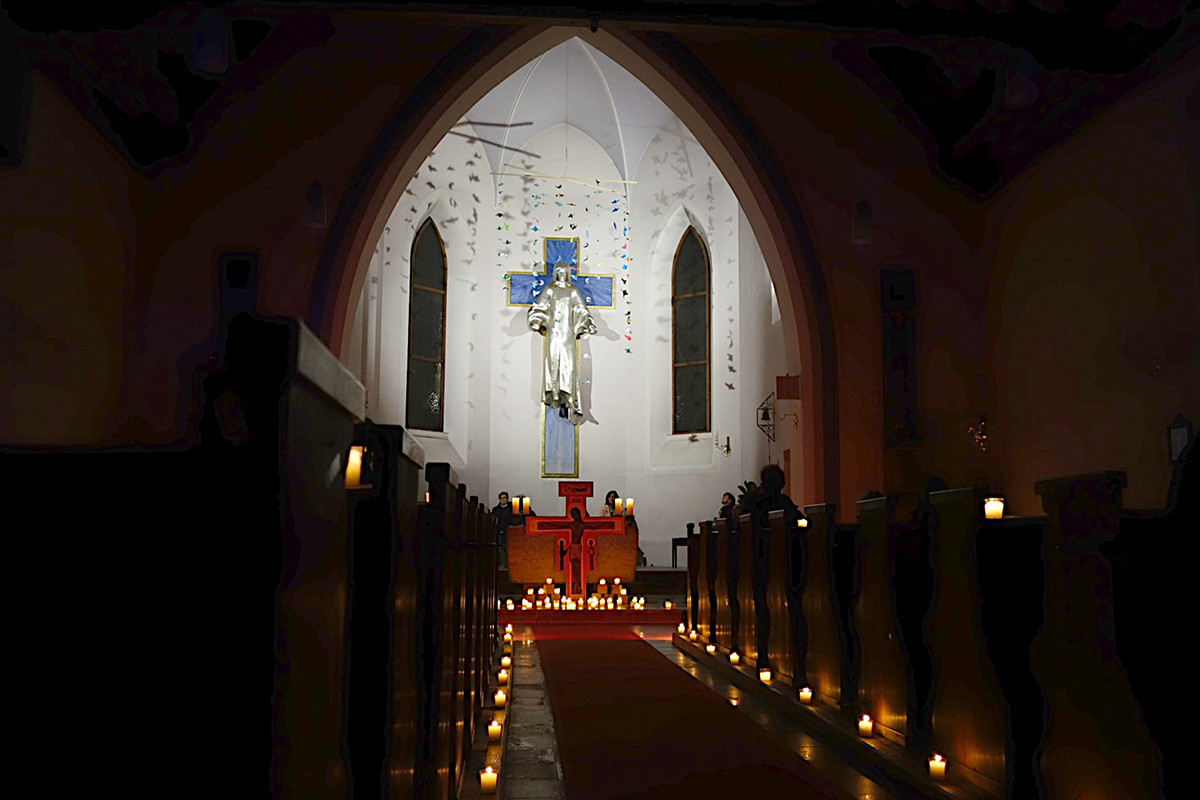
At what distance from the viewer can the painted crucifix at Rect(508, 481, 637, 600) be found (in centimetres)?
848

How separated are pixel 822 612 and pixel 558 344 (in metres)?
8.73

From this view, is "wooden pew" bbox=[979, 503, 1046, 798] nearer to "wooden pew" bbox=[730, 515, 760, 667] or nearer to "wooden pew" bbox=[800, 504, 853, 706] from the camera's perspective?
"wooden pew" bbox=[800, 504, 853, 706]

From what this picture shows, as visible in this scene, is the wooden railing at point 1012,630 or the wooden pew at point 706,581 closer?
the wooden railing at point 1012,630

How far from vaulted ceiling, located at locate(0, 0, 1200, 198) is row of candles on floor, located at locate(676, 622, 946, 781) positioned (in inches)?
128

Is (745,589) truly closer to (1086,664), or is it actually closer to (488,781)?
(488,781)

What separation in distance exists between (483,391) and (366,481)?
10778mm

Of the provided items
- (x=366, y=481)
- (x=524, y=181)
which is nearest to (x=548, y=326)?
(x=524, y=181)

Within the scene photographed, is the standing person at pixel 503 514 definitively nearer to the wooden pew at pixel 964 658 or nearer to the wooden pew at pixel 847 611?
the wooden pew at pixel 847 611

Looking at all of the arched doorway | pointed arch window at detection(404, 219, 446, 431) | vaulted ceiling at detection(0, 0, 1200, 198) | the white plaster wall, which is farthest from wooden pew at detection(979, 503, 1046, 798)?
pointed arch window at detection(404, 219, 446, 431)

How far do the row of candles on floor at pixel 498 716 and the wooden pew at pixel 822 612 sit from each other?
3.97 ft

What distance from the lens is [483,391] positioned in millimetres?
12070

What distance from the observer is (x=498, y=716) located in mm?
3688

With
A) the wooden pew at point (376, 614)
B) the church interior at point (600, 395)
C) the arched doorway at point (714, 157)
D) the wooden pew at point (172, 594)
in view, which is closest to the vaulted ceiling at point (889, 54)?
the church interior at point (600, 395)

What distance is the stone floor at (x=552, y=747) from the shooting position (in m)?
2.63
